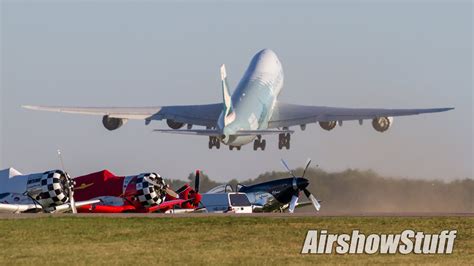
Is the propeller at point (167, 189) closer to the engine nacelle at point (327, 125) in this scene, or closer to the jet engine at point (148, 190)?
the jet engine at point (148, 190)

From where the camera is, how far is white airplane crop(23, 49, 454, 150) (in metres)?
85.2

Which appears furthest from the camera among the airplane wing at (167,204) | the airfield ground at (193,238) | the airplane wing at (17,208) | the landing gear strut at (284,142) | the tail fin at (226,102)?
the landing gear strut at (284,142)

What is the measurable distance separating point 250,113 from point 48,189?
34170mm

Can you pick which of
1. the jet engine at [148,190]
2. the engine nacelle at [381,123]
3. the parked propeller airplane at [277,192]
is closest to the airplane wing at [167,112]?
the engine nacelle at [381,123]

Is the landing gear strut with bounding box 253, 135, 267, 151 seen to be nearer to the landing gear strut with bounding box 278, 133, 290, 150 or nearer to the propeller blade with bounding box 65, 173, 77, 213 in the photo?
the landing gear strut with bounding box 278, 133, 290, 150

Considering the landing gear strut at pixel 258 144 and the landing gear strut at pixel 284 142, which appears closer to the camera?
the landing gear strut at pixel 258 144

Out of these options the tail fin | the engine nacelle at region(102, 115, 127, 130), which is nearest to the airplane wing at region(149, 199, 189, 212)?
the tail fin

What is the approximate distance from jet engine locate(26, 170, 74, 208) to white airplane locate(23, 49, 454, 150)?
27.2 m

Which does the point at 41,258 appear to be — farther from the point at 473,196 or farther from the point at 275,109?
the point at 275,109

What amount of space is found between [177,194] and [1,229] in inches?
844

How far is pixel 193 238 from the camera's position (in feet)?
129

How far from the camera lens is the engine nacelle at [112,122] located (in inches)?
3504

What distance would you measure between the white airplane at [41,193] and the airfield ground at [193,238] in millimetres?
8919

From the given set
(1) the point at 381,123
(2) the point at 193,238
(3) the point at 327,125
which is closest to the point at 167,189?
(2) the point at 193,238
